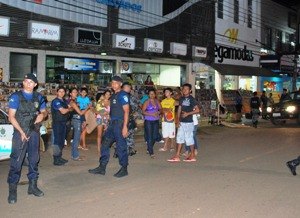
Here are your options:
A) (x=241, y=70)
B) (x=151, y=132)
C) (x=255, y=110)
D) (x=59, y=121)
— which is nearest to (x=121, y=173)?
(x=59, y=121)

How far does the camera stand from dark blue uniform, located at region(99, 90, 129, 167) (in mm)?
A: 8547

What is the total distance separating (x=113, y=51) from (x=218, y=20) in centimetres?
1040

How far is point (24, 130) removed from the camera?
Answer: 6723 millimetres

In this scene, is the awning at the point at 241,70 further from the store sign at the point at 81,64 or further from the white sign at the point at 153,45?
the store sign at the point at 81,64

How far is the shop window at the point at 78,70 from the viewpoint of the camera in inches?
752

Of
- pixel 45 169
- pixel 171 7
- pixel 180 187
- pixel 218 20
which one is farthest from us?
pixel 218 20

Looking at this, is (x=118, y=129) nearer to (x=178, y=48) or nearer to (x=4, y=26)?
(x=4, y=26)

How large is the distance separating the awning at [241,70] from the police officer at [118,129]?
1969cm

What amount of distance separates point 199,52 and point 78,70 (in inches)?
339

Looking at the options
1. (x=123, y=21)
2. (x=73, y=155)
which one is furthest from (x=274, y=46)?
(x=73, y=155)

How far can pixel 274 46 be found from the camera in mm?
37469

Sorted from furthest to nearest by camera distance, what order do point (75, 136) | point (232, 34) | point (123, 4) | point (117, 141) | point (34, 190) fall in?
point (232, 34), point (123, 4), point (75, 136), point (117, 141), point (34, 190)

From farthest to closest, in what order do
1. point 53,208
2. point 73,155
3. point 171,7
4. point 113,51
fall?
1. point 171,7
2. point 113,51
3. point 73,155
4. point 53,208

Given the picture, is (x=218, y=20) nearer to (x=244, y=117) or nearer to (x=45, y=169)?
(x=244, y=117)
